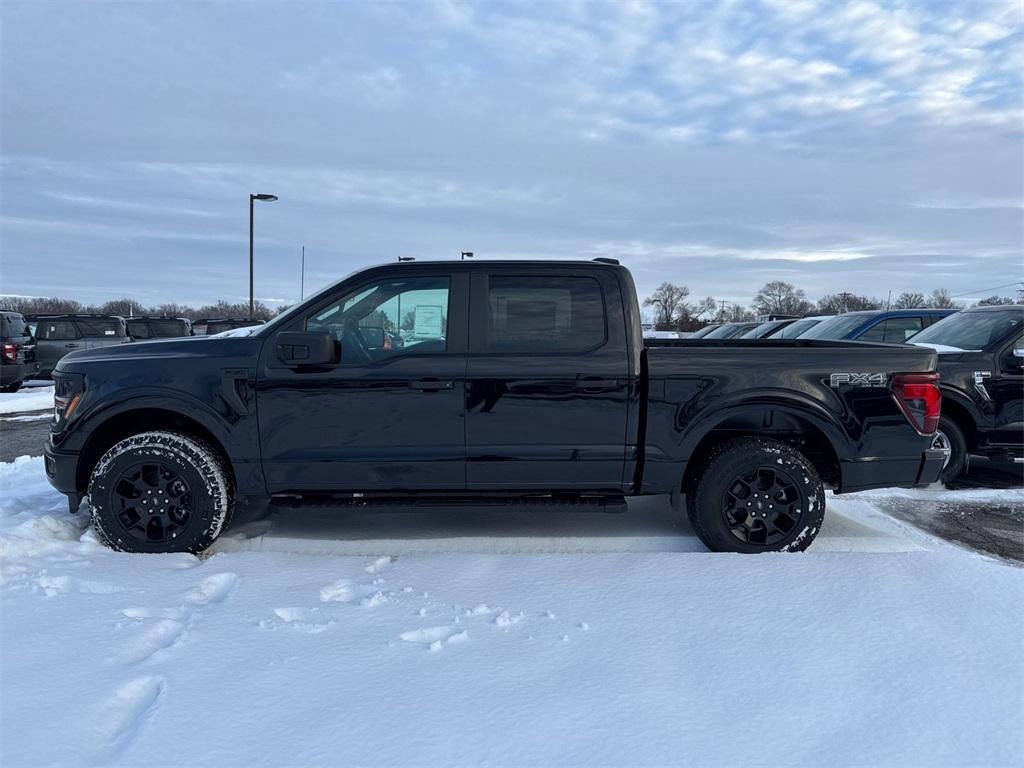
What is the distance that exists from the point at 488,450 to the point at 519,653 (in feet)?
4.67

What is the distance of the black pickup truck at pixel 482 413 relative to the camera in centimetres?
383

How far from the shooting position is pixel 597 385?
3832 millimetres

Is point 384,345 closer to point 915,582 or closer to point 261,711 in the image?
point 261,711

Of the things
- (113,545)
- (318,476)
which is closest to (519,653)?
(318,476)

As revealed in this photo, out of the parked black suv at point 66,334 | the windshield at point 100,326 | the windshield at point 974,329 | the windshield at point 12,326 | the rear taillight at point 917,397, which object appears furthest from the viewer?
the windshield at point 100,326

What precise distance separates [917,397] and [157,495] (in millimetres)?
4585

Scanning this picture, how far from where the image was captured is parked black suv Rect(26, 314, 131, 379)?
15.1 meters

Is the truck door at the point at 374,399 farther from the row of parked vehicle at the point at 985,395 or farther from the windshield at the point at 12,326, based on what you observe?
the windshield at the point at 12,326

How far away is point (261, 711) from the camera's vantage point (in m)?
2.27

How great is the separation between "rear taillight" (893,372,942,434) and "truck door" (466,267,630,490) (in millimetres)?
1665

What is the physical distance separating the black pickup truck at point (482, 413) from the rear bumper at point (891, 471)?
1cm

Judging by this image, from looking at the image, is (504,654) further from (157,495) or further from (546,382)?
(157,495)

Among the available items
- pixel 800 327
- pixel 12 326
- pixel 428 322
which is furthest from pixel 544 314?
pixel 12 326

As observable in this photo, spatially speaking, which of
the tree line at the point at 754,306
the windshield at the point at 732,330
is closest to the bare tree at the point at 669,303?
the tree line at the point at 754,306
